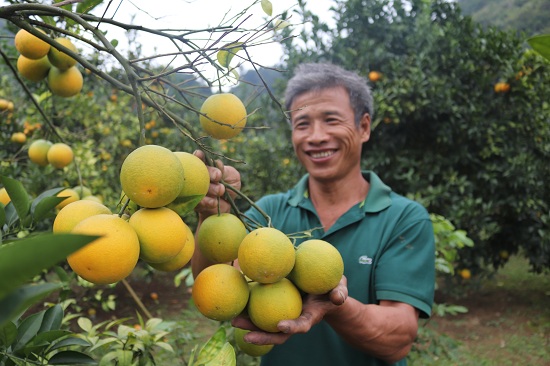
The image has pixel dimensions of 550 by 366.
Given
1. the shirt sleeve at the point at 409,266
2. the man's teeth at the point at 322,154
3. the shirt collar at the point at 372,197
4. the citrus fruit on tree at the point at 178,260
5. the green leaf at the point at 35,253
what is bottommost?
the shirt sleeve at the point at 409,266

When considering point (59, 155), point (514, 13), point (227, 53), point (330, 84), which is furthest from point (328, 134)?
point (514, 13)

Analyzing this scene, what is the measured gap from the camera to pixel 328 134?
2014 millimetres

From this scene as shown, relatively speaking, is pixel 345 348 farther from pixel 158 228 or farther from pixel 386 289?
pixel 158 228

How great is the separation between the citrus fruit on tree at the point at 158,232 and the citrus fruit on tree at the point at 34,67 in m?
0.77

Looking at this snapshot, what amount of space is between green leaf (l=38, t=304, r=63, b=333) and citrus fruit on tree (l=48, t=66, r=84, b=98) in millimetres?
629

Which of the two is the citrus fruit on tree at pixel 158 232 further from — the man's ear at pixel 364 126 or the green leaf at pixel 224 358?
the man's ear at pixel 364 126

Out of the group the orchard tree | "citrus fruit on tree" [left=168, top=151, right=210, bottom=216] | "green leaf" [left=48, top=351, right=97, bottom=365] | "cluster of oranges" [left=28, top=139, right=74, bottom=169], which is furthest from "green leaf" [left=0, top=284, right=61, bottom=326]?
the orchard tree

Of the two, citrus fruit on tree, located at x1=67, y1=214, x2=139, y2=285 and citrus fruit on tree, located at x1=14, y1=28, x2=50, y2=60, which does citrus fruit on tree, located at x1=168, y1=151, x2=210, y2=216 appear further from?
citrus fruit on tree, located at x1=14, y1=28, x2=50, y2=60

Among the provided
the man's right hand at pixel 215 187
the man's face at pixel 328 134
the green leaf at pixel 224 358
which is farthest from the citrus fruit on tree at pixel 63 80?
the man's face at pixel 328 134

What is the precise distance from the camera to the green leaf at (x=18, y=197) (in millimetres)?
877

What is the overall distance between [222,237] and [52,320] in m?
0.41

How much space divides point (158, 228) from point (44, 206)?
0.99 feet

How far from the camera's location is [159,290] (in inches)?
237

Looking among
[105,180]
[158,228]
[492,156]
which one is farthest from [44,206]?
[492,156]
